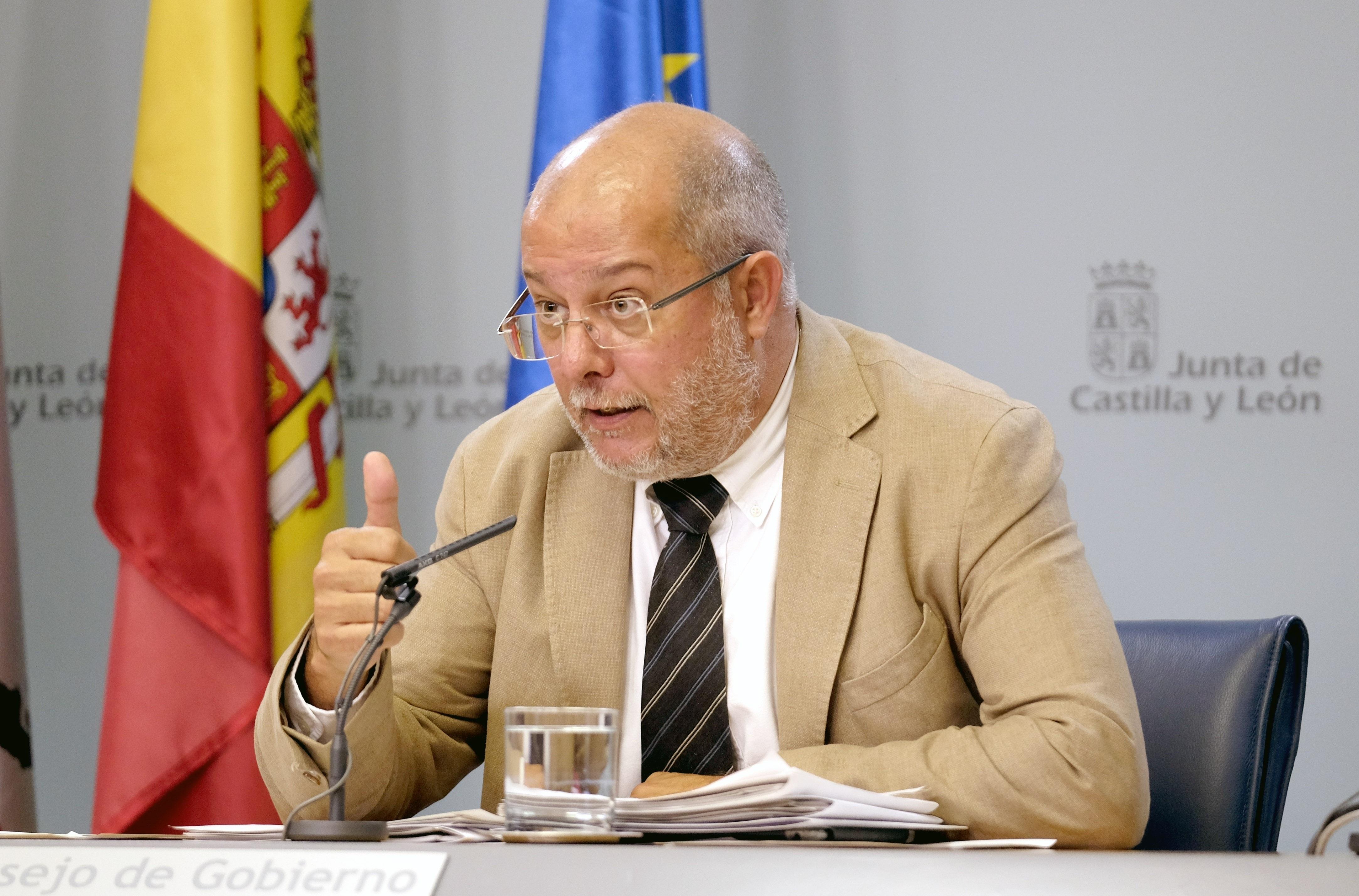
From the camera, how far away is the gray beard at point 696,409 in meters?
1.77

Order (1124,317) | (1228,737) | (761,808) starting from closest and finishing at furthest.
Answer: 1. (761,808)
2. (1228,737)
3. (1124,317)

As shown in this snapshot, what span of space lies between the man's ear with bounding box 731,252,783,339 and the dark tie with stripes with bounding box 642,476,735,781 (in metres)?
0.27

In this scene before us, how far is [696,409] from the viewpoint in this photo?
5.84 feet

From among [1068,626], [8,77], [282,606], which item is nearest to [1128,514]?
[1068,626]

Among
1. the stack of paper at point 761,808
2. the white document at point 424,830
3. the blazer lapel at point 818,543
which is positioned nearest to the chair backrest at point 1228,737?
the blazer lapel at point 818,543

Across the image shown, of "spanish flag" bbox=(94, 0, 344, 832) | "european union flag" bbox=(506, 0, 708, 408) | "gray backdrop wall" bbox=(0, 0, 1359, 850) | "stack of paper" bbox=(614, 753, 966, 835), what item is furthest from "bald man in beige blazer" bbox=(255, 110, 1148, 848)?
"gray backdrop wall" bbox=(0, 0, 1359, 850)

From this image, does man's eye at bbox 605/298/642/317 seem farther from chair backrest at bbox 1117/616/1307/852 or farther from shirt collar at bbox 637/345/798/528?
chair backrest at bbox 1117/616/1307/852

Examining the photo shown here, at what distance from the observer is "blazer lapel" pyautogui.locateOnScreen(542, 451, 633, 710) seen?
1.77 meters

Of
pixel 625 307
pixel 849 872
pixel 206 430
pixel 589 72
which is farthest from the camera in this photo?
pixel 589 72

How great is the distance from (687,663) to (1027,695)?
47 cm

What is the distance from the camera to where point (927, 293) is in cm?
315

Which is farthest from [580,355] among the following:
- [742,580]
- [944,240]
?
[944,240]

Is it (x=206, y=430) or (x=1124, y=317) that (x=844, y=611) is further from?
(x=1124, y=317)

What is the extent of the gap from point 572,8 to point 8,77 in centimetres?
150
